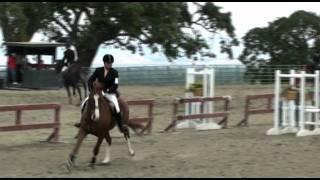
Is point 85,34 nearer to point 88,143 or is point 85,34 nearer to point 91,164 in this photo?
point 88,143

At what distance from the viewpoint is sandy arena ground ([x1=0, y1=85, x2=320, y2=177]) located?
11070 millimetres

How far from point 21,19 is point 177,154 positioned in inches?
681

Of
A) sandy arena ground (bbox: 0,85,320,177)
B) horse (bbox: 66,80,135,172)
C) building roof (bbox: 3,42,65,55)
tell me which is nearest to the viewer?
sandy arena ground (bbox: 0,85,320,177)

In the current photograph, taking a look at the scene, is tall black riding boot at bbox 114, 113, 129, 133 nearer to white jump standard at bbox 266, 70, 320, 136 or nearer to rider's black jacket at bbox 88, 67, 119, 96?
rider's black jacket at bbox 88, 67, 119, 96

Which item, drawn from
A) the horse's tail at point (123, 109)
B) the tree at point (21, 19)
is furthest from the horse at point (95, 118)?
the tree at point (21, 19)

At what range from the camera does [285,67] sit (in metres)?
45.3

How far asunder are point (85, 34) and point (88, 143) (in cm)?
2130

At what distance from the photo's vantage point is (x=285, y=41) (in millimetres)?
51375

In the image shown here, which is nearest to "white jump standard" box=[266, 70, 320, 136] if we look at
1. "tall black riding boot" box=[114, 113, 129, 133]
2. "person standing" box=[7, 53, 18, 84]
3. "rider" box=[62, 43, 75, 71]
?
"tall black riding boot" box=[114, 113, 129, 133]

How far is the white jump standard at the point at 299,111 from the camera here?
1689cm

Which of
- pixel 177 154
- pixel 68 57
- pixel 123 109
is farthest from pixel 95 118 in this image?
pixel 68 57

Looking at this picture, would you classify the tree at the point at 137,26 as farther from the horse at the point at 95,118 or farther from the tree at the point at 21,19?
the horse at the point at 95,118

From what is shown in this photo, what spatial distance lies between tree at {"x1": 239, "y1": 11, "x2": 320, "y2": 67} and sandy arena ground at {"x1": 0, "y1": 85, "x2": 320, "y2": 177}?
31.5 metres

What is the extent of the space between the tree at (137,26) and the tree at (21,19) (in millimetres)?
855
